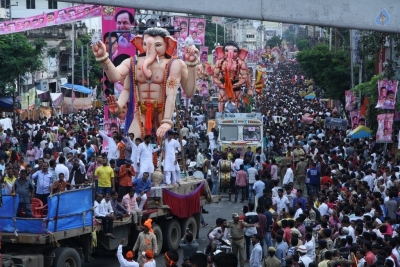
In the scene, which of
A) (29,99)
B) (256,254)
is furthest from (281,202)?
(29,99)

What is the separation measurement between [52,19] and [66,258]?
18634 millimetres

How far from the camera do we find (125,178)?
1936cm

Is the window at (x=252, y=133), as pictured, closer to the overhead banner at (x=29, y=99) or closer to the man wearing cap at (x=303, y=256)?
the man wearing cap at (x=303, y=256)

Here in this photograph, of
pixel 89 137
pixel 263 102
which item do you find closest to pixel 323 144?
pixel 89 137

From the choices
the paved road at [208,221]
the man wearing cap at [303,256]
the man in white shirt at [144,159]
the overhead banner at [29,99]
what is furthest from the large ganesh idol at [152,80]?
the overhead banner at [29,99]

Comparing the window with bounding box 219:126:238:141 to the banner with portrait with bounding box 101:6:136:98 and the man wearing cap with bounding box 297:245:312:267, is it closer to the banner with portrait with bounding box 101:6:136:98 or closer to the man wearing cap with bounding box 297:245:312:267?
the banner with portrait with bounding box 101:6:136:98

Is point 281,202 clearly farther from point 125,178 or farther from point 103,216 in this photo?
point 103,216

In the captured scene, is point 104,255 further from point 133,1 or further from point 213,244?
point 133,1

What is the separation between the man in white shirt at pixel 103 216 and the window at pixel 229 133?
48.6 feet

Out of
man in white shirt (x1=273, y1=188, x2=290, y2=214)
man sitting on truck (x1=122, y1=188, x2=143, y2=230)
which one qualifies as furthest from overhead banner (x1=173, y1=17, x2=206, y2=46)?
man sitting on truck (x1=122, y1=188, x2=143, y2=230)

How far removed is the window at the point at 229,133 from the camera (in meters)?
31.9

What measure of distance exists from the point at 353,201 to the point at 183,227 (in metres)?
3.41

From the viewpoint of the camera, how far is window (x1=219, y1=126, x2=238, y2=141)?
31.9m

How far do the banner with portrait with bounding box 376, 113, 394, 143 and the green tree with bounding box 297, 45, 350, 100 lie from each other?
18.1 m
